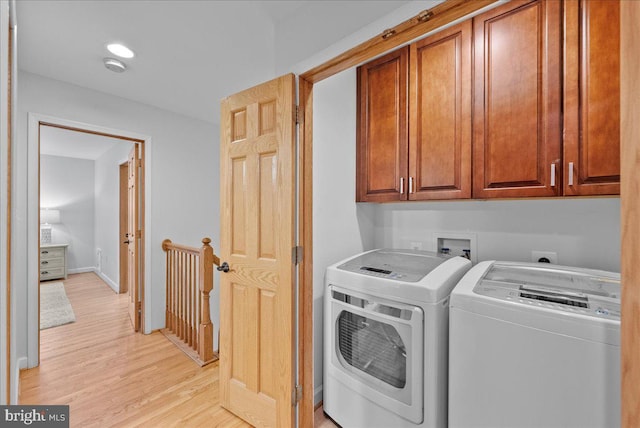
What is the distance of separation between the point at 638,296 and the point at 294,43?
168cm

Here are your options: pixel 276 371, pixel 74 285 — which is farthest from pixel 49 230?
pixel 276 371

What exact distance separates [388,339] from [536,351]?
0.65m

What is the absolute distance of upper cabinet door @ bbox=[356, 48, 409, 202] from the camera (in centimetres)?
183

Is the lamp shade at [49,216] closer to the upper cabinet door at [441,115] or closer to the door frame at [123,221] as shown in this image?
the door frame at [123,221]

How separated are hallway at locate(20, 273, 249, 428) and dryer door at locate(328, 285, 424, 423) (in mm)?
759

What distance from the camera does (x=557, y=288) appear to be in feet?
3.96

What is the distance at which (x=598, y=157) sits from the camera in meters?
1.22

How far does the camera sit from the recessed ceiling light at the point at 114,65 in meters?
2.13

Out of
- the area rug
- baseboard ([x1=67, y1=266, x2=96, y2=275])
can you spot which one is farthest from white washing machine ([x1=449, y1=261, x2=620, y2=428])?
baseboard ([x1=67, y1=266, x2=96, y2=275])

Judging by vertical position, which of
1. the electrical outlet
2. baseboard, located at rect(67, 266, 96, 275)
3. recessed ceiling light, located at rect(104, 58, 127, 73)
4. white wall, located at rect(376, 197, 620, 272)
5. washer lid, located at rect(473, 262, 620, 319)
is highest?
recessed ceiling light, located at rect(104, 58, 127, 73)

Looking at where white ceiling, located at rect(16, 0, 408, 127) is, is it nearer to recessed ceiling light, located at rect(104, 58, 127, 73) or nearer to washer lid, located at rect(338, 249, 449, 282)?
recessed ceiling light, located at rect(104, 58, 127, 73)

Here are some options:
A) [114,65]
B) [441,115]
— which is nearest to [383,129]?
[441,115]

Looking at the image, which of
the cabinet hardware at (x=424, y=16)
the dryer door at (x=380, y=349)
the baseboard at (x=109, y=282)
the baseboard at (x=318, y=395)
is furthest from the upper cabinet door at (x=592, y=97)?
the baseboard at (x=109, y=282)

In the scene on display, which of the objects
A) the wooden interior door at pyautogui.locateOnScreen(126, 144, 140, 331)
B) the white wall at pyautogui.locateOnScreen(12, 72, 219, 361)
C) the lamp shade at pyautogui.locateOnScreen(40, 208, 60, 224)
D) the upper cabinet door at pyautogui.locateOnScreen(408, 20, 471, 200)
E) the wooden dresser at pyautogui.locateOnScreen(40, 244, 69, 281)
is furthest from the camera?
the lamp shade at pyautogui.locateOnScreen(40, 208, 60, 224)
